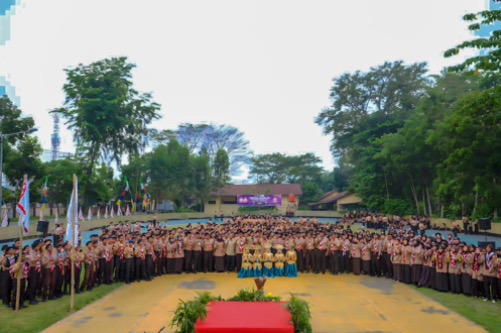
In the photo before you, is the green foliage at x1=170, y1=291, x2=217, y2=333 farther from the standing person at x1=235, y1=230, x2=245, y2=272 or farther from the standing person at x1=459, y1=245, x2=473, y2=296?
the standing person at x1=235, y1=230, x2=245, y2=272

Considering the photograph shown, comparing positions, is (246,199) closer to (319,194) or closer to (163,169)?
(163,169)

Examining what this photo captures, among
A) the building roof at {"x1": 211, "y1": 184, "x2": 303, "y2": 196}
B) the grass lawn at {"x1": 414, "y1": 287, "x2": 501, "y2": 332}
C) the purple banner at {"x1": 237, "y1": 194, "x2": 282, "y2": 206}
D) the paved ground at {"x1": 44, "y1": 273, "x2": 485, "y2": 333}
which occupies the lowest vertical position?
the paved ground at {"x1": 44, "y1": 273, "x2": 485, "y2": 333}

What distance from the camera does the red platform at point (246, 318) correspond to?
6.60 m

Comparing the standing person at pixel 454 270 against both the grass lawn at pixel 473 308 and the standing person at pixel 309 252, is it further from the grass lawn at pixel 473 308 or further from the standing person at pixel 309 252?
the standing person at pixel 309 252

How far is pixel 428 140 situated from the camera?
32.7 m

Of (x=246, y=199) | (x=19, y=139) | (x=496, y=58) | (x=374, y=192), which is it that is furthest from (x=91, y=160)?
(x=496, y=58)

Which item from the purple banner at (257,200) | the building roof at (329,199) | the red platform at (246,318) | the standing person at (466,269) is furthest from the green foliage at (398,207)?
the red platform at (246,318)

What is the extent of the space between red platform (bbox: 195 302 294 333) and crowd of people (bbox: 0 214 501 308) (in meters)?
5.54

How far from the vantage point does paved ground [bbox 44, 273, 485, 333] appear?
901cm

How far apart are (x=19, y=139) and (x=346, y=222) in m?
33.6

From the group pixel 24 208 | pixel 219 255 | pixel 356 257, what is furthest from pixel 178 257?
pixel 356 257

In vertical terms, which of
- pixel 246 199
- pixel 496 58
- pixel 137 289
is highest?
pixel 496 58

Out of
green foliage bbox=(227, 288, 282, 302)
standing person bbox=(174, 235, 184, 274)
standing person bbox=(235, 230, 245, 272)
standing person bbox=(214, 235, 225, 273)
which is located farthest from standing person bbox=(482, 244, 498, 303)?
standing person bbox=(174, 235, 184, 274)

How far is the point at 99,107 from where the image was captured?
44719mm
